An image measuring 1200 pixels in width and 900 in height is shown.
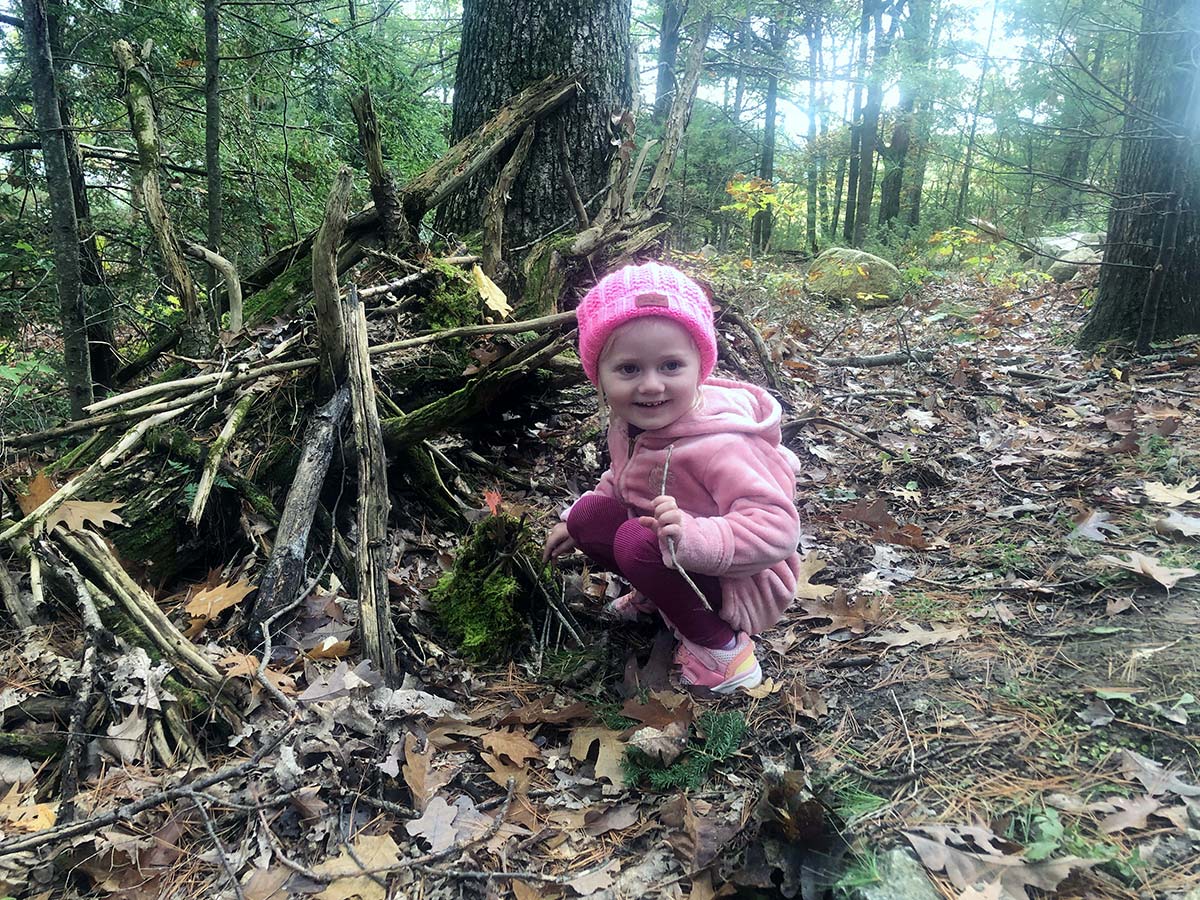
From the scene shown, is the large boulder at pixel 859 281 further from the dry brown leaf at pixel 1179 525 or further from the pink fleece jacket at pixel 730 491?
the pink fleece jacket at pixel 730 491

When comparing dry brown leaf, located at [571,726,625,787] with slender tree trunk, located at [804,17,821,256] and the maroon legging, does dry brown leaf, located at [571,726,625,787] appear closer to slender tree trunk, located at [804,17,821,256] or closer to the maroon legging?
the maroon legging

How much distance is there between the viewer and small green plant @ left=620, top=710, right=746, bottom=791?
6.61 ft

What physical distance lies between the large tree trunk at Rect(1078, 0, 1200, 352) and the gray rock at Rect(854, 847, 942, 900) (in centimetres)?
575

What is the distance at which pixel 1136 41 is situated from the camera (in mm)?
5840

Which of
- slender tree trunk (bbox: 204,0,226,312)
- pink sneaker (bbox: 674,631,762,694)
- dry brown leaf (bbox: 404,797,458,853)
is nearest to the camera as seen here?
dry brown leaf (bbox: 404,797,458,853)

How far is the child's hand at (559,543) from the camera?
278 cm

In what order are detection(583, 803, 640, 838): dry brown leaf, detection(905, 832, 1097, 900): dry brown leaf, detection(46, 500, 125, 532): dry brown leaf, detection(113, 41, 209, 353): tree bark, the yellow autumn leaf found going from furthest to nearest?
the yellow autumn leaf < detection(113, 41, 209, 353): tree bark < detection(46, 500, 125, 532): dry brown leaf < detection(583, 803, 640, 838): dry brown leaf < detection(905, 832, 1097, 900): dry brown leaf

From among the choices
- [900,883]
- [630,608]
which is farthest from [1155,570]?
[630,608]

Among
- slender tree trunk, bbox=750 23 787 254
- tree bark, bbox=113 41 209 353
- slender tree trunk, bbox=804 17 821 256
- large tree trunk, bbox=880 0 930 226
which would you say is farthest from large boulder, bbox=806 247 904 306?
tree bark, bbox=113 41 209 353

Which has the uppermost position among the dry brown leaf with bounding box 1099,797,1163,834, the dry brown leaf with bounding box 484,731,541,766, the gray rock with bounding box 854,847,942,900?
the dry brown leaf with bounding box 1099,797,1163,834

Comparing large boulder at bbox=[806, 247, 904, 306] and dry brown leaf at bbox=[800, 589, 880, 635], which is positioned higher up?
large boulder at bbox=[806, 247, 904, 306]

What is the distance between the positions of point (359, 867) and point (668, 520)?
124 cm

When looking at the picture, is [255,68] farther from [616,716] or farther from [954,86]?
[954,86]

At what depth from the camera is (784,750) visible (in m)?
2.11
